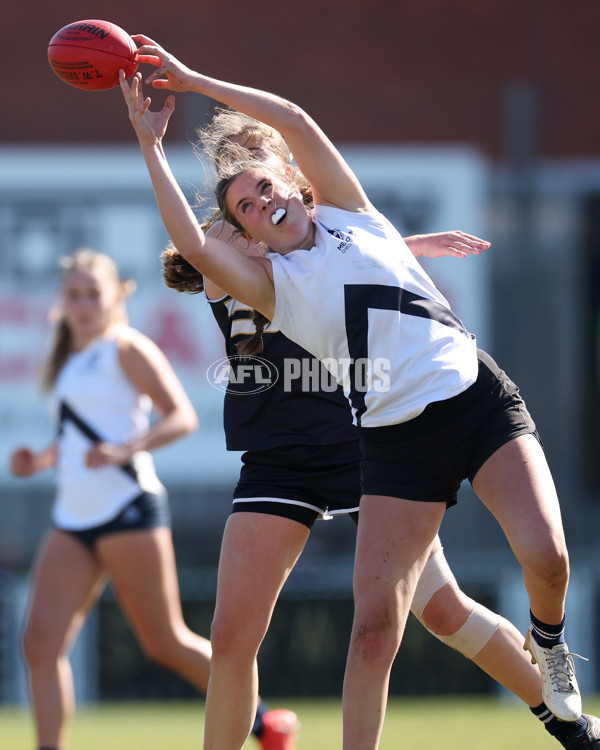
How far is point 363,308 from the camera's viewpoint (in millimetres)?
3312

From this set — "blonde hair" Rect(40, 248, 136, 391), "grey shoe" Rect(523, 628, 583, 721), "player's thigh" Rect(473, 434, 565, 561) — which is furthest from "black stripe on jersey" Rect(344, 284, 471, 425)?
"blonde hair" Rect(40, 248, 136, 391)

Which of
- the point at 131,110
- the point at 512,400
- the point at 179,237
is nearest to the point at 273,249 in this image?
the point at 179,237

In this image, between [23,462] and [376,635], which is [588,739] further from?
[23,462]

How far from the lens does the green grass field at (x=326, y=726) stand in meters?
5.89

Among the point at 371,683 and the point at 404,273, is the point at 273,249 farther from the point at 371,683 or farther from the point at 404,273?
the point at 371,683

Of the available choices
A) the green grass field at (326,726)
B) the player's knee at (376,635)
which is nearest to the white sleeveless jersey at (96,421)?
the green grass field at (326,726)

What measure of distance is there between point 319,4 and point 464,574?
6249 millimetres

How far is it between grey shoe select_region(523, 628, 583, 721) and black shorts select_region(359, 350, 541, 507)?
532 millimetres

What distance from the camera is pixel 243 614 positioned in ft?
11.7

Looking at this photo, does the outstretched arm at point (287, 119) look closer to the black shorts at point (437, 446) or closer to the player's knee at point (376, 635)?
the black shorts at point (437, 446)

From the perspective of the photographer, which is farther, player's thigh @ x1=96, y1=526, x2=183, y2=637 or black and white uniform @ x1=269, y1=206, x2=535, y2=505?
player's thigh @ x1=96, y1=526, x2=183, y2=637

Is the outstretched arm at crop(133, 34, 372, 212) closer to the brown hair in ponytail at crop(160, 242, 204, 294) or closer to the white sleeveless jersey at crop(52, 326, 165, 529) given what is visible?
the brown hair in ponytail at crop(160, 242, 204, 294)

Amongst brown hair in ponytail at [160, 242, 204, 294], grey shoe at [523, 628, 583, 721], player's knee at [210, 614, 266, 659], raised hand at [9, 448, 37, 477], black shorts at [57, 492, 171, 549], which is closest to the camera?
grey shoe at [523, 628, 583, 721]

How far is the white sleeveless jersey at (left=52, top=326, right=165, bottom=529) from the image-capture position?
A: 5.21 meters
